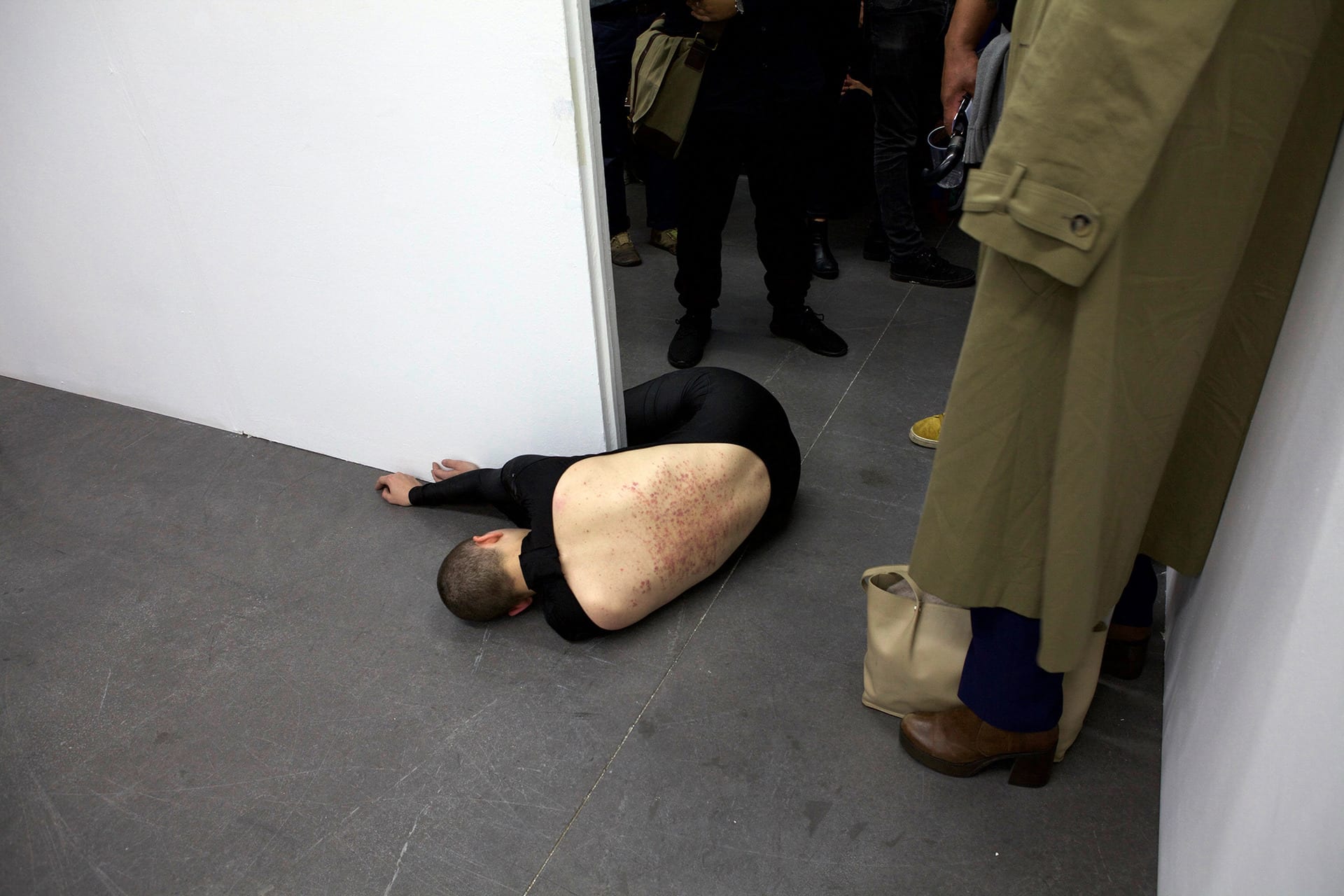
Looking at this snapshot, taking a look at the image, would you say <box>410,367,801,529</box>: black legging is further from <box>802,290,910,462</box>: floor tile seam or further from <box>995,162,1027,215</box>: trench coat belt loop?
<box>995,162,1027,215</box>: trench coat belt loop

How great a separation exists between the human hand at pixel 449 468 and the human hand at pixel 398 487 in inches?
1.8

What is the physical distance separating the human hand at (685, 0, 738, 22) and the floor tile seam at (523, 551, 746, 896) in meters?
1.30

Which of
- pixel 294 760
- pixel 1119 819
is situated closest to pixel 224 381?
pixel 294 760

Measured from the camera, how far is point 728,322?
285 cm

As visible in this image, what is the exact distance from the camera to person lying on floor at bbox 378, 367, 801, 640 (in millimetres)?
1626

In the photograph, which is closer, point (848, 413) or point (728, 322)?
point (848, 413)

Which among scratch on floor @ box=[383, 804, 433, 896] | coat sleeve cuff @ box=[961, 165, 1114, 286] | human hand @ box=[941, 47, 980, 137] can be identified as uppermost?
coat sleeve cuff @ box=[961, 165, 1114, 286]

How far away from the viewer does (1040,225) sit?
83 centimetres

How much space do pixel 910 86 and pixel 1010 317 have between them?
2.13 m

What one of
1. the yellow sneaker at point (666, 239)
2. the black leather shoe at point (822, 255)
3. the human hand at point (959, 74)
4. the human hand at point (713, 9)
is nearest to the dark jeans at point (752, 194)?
the human hand at point (713, 9)

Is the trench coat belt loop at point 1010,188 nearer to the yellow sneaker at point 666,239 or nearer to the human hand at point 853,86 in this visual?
the yellow sneaker at point 666,239

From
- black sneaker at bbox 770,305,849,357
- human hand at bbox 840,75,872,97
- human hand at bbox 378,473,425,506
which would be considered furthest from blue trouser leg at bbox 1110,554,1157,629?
human hand at bbox 840,75,872,97

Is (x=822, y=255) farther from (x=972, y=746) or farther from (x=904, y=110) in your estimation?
(x=972, y=746)

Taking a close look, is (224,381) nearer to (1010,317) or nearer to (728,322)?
(728,322)
